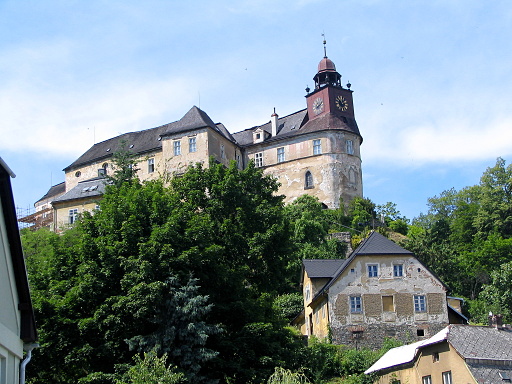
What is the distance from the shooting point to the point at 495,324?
27547 mm

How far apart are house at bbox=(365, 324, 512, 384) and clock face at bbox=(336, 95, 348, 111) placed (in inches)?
2151

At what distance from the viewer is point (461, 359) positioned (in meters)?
24.9

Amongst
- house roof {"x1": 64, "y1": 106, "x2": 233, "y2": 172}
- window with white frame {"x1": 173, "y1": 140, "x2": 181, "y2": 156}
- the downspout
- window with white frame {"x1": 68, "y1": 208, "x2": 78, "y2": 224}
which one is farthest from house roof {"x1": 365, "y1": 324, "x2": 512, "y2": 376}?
house roof {"x1": 64, "y1": 106, "x2": 233, "y2": 172}

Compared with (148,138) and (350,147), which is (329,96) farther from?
(148,138)

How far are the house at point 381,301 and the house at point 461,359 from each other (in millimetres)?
10614

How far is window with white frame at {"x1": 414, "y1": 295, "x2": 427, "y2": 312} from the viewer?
40562mm

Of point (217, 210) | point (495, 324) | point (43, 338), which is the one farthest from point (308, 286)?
point (43, 338)

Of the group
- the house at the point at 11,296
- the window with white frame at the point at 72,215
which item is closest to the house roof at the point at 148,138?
the window with white frame at the point at 72,215

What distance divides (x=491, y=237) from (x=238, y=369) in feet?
148

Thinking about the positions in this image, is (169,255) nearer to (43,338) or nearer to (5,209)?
(43,338)

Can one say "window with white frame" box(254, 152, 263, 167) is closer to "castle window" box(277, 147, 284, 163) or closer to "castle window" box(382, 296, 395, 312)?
"castle window" box(277, 147, 284, 163)

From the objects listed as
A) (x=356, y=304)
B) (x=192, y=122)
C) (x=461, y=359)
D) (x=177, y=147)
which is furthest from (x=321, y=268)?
(x=192, y=122)

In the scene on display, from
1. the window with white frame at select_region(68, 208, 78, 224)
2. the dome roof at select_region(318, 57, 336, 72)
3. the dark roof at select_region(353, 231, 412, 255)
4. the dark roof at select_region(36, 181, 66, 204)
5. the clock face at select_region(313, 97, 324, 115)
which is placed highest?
the dome roof at select_region(318, 57, 336, 72)

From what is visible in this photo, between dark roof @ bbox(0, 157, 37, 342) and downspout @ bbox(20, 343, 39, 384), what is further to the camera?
downspout @ bbox(20, 343, 39, 384)
